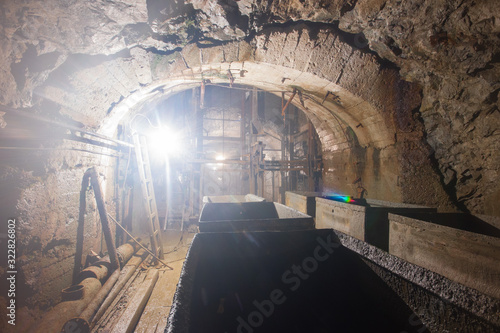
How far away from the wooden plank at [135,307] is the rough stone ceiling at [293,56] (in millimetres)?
3223

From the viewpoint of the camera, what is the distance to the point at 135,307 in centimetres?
328

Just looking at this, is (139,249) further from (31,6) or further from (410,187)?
(410,187)

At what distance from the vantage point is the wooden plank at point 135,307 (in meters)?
2.88

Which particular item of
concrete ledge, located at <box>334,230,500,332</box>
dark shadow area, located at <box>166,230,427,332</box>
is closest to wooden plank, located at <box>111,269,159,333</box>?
dark shadow area, located at <box>166,230,427,332</box>

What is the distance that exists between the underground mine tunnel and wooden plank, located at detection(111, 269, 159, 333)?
0.08 feet

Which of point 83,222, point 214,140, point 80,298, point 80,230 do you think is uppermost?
point 214,140

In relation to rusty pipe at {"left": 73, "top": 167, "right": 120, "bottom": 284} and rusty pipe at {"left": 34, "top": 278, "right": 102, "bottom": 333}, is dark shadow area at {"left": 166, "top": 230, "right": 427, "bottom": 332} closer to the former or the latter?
rusty pipe at {"left": 34, "top": 278, "right": 102, "bottom": 333}

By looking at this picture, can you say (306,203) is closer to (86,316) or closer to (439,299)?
(439,299)

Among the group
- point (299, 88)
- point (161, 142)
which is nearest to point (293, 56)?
point (299, 88)

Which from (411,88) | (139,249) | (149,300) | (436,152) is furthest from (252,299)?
(139,249)

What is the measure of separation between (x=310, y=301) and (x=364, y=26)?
12.6ft

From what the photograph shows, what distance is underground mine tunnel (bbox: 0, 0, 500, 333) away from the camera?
1767 millimetres

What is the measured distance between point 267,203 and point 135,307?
9.91 feet

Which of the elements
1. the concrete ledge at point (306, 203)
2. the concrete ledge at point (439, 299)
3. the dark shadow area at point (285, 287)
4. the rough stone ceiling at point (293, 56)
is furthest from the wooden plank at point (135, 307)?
the concrete ledge at point (306, 203)
